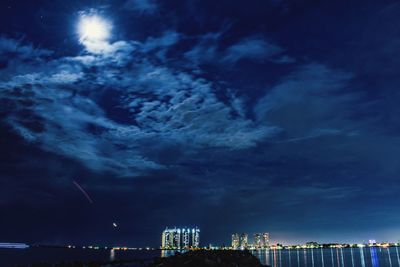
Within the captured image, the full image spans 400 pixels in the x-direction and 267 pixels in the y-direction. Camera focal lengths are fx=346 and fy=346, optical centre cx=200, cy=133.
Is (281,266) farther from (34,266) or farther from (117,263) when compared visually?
(34,266)

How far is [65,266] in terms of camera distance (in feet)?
270

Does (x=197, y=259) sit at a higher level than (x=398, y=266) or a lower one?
higher

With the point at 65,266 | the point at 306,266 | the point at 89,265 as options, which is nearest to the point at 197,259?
the point at 65,266

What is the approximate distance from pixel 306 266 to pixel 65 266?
9146 cm

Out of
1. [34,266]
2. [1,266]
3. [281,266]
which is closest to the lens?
[34,266]

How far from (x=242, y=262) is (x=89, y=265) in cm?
4579

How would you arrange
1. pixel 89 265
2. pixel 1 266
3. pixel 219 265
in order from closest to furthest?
pixel 219 265 < pixel 89 265 < pixel 1 266

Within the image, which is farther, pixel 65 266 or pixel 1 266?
pixel 1 266

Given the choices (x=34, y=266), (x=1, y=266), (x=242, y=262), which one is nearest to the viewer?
(x=242, y=262)

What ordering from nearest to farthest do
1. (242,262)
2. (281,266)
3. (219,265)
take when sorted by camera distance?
1. (219,265)
2. (242,262)
3. (281,266)

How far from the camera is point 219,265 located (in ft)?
157

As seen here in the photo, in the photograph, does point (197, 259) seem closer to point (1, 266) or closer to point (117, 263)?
point (117, 263)

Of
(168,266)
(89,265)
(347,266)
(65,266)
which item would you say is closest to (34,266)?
(65,266)

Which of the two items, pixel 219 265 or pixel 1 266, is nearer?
pixel 219 265
